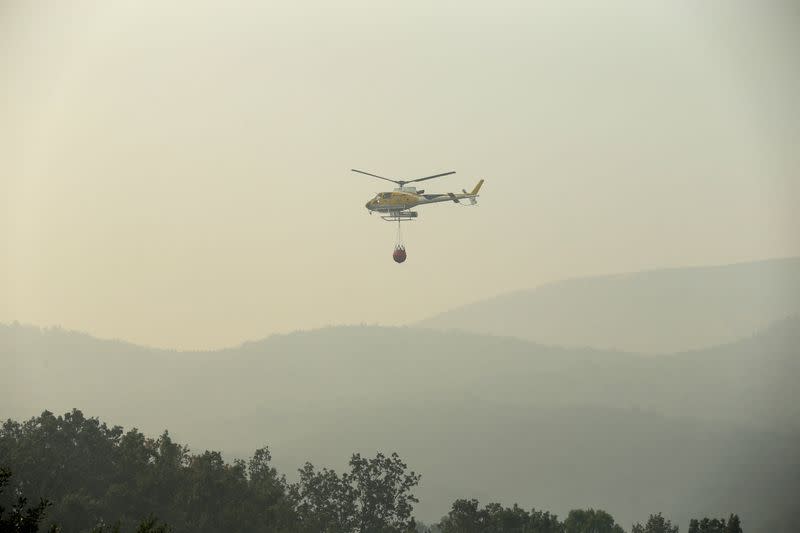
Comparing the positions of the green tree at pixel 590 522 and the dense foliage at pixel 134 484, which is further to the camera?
the green tree at pixel 590 522

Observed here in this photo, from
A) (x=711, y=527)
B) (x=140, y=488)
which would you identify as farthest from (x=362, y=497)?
(x=711, y=527)

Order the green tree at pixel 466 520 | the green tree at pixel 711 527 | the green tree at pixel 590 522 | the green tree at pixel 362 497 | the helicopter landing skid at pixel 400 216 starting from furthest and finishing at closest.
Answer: the green tree at pixel 590 522, the green tree at pixel 711 527, the green tree at pixel 466 520, the green tree at pixel 362 497, the helicopter landing skid at pixel 400 216

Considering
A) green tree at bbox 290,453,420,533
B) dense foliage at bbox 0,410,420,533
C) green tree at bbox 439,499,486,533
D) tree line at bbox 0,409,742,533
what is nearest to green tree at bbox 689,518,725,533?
green tree at bbox 439,499,486,533

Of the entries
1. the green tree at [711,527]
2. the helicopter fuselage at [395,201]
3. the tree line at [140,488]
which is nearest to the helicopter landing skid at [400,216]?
the helicopter fuselage at [395,201]

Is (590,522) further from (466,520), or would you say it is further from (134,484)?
(134,484)

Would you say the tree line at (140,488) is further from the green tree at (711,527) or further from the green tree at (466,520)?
the green tree at (711,527)

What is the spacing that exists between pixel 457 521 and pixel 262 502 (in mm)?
30150

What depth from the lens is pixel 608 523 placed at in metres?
178

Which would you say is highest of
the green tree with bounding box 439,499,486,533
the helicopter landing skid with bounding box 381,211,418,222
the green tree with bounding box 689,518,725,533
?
the helicopter landing skid with bounding box 381,211,418,222

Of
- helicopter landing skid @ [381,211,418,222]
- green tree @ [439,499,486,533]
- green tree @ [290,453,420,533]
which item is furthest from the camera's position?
green tree @ [439,499,486,533]

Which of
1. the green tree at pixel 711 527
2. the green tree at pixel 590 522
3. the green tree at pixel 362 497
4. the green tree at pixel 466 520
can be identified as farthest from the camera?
the green tree at pixel 590 522

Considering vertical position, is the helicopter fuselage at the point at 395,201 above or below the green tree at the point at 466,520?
above

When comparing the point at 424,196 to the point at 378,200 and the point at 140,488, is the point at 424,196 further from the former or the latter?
the point at 140,488

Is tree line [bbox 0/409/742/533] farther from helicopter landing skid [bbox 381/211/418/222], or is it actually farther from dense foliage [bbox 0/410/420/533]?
helicopter landing skid [bbox 381/211/418/222]
